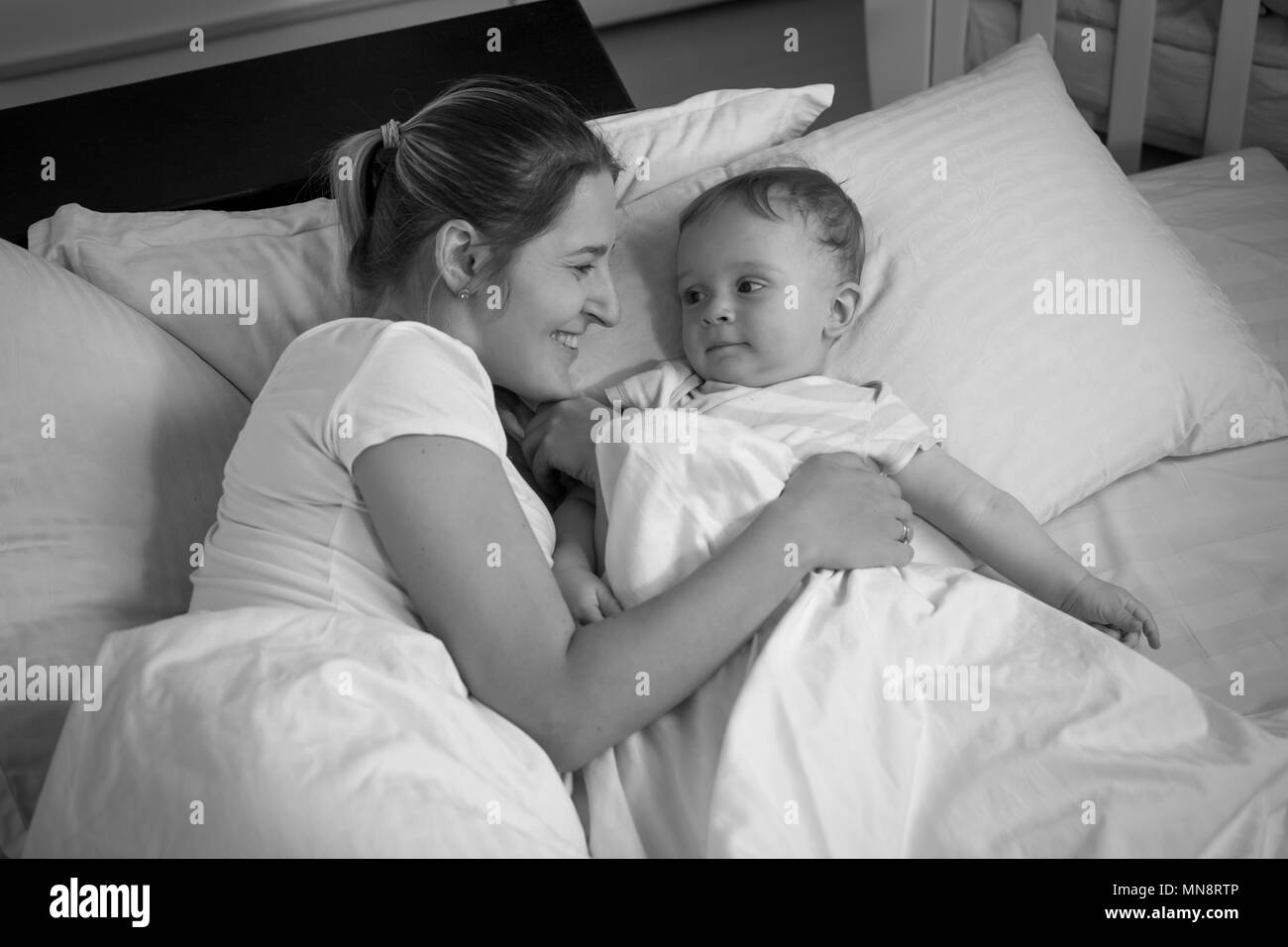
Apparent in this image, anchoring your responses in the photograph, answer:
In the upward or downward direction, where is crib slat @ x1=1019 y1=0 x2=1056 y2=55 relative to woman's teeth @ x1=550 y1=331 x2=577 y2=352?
upward

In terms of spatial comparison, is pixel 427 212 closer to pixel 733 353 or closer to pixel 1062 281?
pixel 733 353

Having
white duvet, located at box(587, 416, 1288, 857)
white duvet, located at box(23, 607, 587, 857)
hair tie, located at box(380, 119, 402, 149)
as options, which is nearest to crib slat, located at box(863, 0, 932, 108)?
hair tie, located at box(380, 119, 402, 149)

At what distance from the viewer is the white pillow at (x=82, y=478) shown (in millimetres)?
1161

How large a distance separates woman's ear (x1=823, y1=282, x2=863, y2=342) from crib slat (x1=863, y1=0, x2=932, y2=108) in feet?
3.02

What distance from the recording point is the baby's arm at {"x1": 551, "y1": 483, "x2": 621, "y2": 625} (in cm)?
117

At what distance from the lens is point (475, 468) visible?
103 centimetres

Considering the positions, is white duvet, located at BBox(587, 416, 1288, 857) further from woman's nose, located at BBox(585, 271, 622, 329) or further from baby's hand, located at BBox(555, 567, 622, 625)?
woman's nose, located at BBox(585, 271, 622, 329)

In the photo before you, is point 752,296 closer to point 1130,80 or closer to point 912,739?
point 912,739

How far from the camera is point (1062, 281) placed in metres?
1.52

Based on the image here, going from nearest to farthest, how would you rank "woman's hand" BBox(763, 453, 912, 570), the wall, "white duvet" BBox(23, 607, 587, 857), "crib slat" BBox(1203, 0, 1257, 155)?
"white duvet" BBox(23, 607, 587, 857)
"woman's hand" BBox(763, 453, 912, 570)
"crib slat" BBox(1203, 0, 1257, 155)
the wall

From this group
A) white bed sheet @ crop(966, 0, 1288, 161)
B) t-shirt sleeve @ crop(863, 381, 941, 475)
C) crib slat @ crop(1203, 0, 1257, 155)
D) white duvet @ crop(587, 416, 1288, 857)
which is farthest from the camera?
white bed sheet @ crop(966, 0, 1288, 161)

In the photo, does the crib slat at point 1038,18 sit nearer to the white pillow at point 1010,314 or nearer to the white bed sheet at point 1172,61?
the white bed sheet at point 1172,61

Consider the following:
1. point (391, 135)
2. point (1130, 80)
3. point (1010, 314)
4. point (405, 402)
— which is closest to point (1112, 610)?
point (1010, 314)

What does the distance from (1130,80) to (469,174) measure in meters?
1.39
